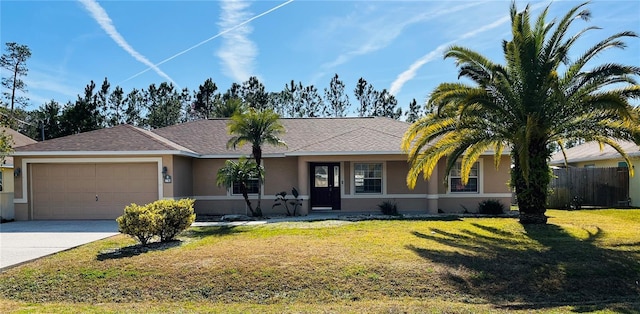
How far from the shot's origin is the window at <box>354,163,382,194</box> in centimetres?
1783

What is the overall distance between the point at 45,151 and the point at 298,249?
11990 mm

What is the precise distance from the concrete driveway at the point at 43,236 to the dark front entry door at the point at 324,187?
8.11 meters

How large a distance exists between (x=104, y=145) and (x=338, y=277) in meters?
12.5

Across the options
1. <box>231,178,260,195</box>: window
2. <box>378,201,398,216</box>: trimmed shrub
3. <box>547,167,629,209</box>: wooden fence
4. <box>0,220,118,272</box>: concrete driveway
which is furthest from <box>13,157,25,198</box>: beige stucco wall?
<box>547,167,629,209</box>: wooden fence

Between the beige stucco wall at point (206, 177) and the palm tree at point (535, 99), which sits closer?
the palm tree at point (535, 99)

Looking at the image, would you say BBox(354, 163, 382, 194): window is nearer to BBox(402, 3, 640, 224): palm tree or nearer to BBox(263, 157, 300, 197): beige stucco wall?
BBox(263, 157, 300, 197): beige stucco wall

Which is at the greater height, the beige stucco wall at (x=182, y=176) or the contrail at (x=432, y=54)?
the contrail at (x=432, y=54)

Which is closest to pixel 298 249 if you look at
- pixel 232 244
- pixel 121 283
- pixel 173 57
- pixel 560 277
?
pixel 232 244

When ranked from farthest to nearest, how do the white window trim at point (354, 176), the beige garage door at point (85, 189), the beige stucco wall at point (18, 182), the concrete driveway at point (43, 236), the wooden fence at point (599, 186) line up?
1. the wooden fence at point (599, 186)
2. the white window trim at point (354, 176)
3. the beige garage door at point (85, 189)
4. the beige stucco wall at point (18, 182)
5. the concrete driveway at point (43, 236)

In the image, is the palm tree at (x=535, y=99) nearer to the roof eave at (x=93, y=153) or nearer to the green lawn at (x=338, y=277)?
the green lawn at (x=338, y=277)

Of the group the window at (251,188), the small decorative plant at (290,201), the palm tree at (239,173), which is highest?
the palm tree at (239,173)

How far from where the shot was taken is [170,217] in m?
10.3

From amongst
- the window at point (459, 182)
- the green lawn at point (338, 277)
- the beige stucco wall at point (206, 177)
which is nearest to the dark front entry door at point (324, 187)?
the beige stucco wall at point (206, 177)

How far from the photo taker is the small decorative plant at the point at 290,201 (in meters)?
17.2
